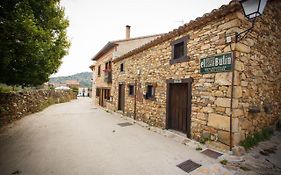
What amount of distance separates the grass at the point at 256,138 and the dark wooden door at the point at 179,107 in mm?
1762

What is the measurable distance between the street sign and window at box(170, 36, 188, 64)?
92cm

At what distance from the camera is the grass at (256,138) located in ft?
15.2

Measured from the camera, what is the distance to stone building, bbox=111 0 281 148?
4.58 m

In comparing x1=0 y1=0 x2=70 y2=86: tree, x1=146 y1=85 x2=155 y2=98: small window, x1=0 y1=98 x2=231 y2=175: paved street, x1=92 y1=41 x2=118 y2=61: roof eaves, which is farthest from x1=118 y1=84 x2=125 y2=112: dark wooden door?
x1=0 y1=98 x2=231 y2=175: paved street

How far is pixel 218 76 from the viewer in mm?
4844

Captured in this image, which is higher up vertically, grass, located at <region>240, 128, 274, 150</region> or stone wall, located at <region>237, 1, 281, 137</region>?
stone wall, located at <region>237, 1, 281, 137</region>

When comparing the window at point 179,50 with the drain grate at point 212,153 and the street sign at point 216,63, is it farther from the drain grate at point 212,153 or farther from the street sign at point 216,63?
the drain grate at point 212,153

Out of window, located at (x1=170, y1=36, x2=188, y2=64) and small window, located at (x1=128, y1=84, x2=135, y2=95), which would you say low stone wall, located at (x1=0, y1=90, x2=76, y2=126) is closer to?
small window, located at (x1=128, y1=84, x2=135, y2=95)

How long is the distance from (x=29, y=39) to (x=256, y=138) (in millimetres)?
8195

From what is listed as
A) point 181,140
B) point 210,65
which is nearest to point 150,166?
point 181,140

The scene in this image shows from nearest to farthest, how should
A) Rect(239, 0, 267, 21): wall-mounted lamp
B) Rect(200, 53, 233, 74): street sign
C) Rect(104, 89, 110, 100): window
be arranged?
Rect(239, 0, 267, 21): wall-mounted lamp → Rect(200, 53, 233, 74): street sign → Rect(104, 89, 110, 100): window

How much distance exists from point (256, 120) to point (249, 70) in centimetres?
172

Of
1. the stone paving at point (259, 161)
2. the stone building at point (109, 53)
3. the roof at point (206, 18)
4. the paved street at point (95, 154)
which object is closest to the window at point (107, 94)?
the stone building at point (109, 53)

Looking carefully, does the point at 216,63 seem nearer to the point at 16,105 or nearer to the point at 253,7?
the point at 253,7
